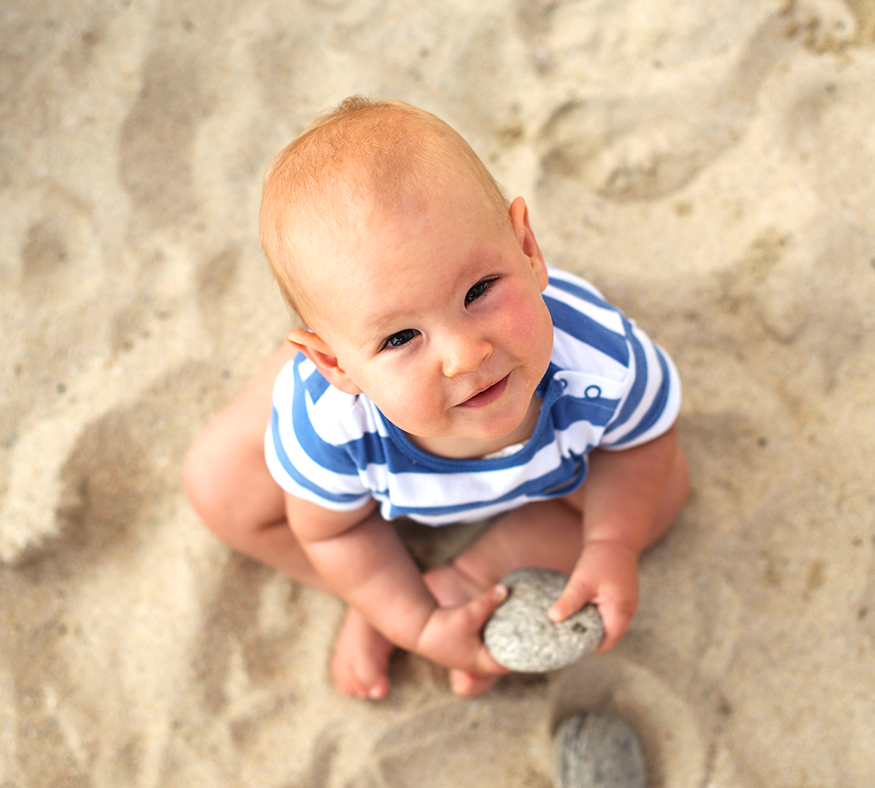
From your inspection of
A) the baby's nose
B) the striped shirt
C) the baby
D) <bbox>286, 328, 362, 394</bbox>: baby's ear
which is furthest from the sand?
the baby's nose

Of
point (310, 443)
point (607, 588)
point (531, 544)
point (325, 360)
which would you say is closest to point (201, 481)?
point (310, 443)

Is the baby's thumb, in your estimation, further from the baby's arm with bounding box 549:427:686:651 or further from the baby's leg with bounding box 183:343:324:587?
the baby's leg with bounding box 183:343:324:587

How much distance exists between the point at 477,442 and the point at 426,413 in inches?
10.8

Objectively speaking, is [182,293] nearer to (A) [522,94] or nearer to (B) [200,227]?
(B) [200,227]

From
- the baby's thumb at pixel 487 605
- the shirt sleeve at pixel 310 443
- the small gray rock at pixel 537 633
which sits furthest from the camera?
the baby's thumb at pixel 487 605

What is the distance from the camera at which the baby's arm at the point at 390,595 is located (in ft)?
4.61

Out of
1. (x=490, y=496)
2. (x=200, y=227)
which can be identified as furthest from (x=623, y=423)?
(x=200, y=227)

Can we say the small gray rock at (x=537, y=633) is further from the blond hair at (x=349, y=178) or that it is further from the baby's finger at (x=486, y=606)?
the blond hair at (x=349, y=178)

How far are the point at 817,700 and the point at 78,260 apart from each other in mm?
1867

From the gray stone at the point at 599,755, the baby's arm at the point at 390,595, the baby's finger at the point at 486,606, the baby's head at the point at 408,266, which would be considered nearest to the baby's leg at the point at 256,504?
the baby's arm at the point at 390,595

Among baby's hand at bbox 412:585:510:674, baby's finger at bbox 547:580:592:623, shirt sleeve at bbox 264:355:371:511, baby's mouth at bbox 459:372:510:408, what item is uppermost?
baby's mouth at bbox 459:372:510:408

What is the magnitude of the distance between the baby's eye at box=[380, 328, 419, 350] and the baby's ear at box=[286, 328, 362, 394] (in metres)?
0.13

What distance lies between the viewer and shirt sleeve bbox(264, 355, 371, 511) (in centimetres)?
117

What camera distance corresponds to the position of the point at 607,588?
4.44 feet
